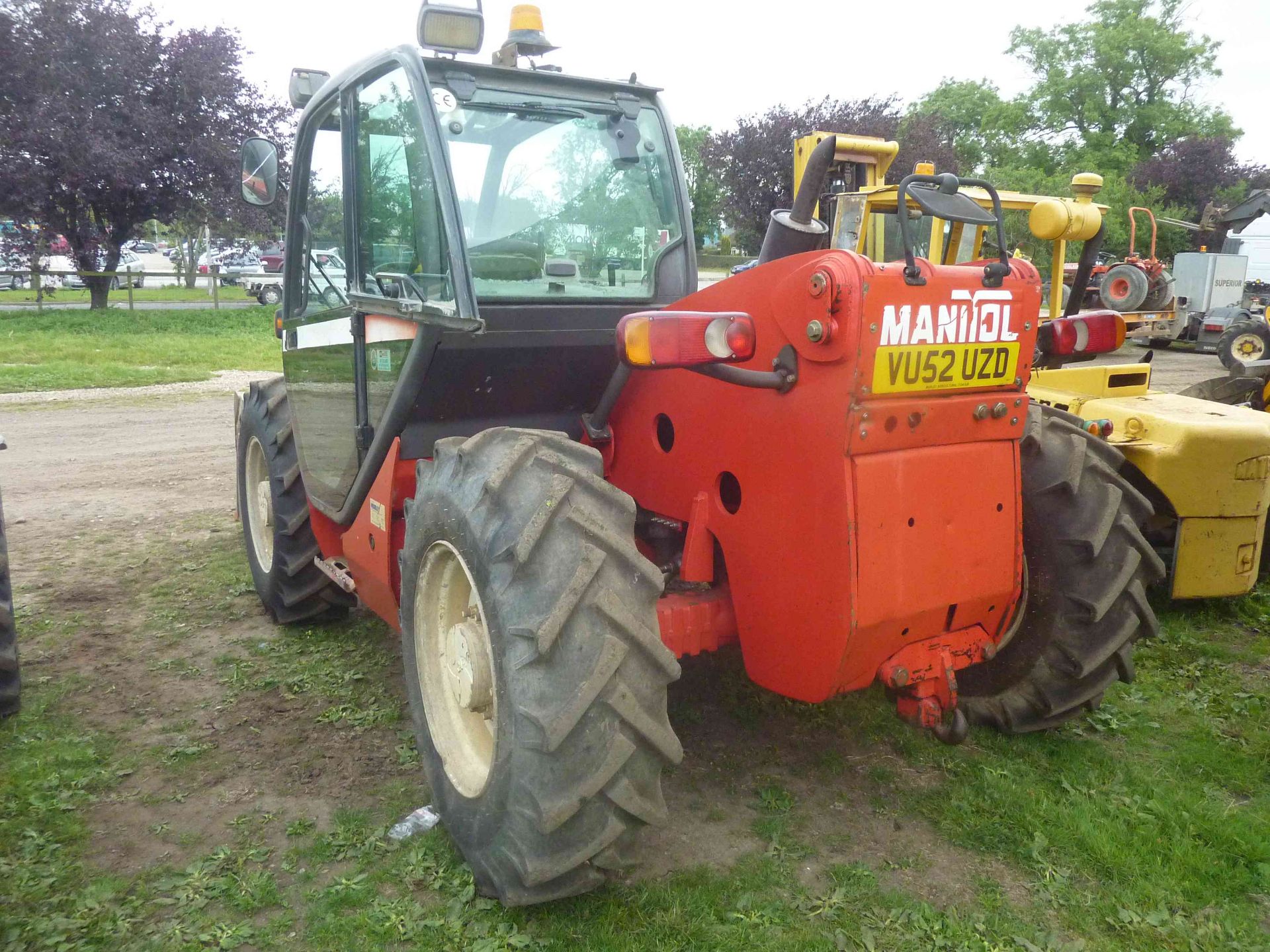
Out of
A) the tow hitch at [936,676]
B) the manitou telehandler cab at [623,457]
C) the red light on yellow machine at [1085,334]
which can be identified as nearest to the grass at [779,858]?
the manitou telehandler cab at [623,457]

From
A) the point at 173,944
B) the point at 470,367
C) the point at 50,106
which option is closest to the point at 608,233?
the point at 470,367

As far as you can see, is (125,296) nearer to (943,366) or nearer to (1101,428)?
(1101,428)

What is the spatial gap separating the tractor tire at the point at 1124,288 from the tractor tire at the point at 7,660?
1734 cm

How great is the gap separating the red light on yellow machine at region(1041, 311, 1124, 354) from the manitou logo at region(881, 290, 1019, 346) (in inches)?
28.0

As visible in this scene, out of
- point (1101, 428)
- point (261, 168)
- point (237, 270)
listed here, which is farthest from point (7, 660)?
point (237, 270)

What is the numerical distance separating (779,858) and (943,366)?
1487 millimetres

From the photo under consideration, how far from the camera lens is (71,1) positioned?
61.4 ft

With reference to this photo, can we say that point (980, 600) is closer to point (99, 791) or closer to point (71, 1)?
point (99, 791)

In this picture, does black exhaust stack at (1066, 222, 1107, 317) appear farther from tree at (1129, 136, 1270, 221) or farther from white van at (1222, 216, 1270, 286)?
tree at (1129, 136, 1270, 221)

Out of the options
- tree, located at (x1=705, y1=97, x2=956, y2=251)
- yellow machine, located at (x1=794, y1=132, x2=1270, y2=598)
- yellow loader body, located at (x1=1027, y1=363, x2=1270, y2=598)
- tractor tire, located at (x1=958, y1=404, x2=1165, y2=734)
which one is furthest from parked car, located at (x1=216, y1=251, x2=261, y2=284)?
tractor tire, located at (x1=958, y1=404, x2=1165, y2=734)

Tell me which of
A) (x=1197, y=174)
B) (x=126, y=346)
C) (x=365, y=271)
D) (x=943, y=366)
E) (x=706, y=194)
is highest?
(x=1197, y=174)

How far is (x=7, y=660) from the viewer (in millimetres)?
3736

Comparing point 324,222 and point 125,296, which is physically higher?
point 324,222

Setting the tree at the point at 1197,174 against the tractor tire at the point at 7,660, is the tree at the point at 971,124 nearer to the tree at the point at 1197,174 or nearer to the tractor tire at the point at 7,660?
the tree at the point at 1197,174
